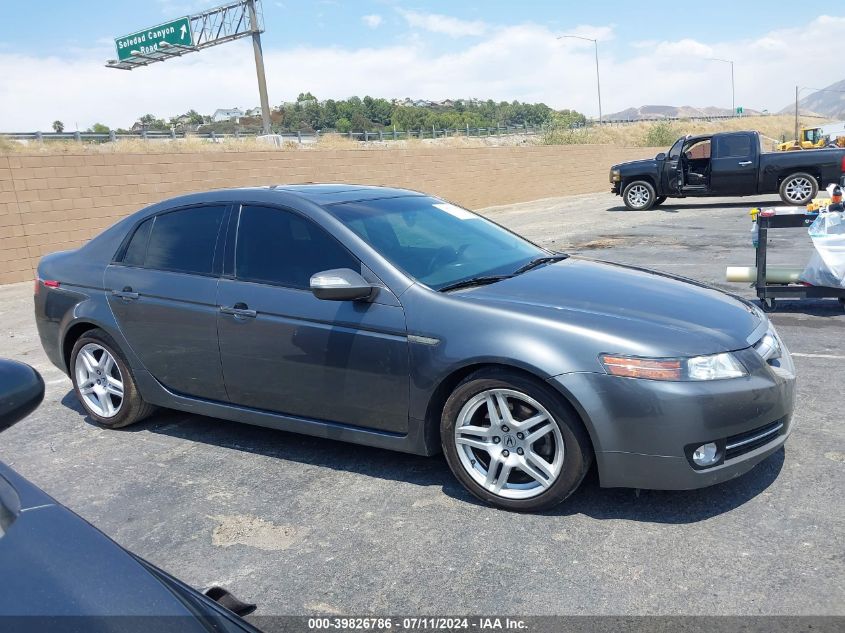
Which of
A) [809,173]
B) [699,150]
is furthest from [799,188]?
[699,150]

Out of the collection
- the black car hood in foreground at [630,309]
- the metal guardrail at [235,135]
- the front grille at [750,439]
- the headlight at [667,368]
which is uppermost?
the metal guardrail at [235,135]

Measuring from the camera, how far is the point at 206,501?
13.1ft

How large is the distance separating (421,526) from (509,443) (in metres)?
0.56

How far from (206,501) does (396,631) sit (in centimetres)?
156

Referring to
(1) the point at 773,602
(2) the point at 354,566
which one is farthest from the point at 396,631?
(1) the point at 773,602

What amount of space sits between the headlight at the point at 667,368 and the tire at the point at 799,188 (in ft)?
53.8

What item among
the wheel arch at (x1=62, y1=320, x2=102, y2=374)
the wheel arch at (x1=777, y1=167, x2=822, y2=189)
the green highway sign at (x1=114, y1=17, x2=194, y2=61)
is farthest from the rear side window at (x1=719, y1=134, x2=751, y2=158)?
the green highway sign at (x1=114, y1=17, x2=194, y2=61)

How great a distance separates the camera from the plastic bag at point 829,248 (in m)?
6.75

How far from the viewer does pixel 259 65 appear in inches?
1288

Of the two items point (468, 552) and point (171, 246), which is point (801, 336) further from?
point (171, 246)

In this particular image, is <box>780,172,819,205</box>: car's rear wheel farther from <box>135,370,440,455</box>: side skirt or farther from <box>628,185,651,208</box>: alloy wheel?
<box>135,370,440,455</box>: side skirt

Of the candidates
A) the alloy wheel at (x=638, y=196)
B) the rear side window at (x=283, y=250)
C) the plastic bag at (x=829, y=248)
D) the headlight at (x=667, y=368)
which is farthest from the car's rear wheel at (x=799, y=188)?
the rear side window at (x=283, y=250)

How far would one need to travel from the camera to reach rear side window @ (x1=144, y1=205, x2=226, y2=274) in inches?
183

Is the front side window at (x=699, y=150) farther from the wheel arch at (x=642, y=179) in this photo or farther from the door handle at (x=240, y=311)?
the door handle at (x=240, y=311)
